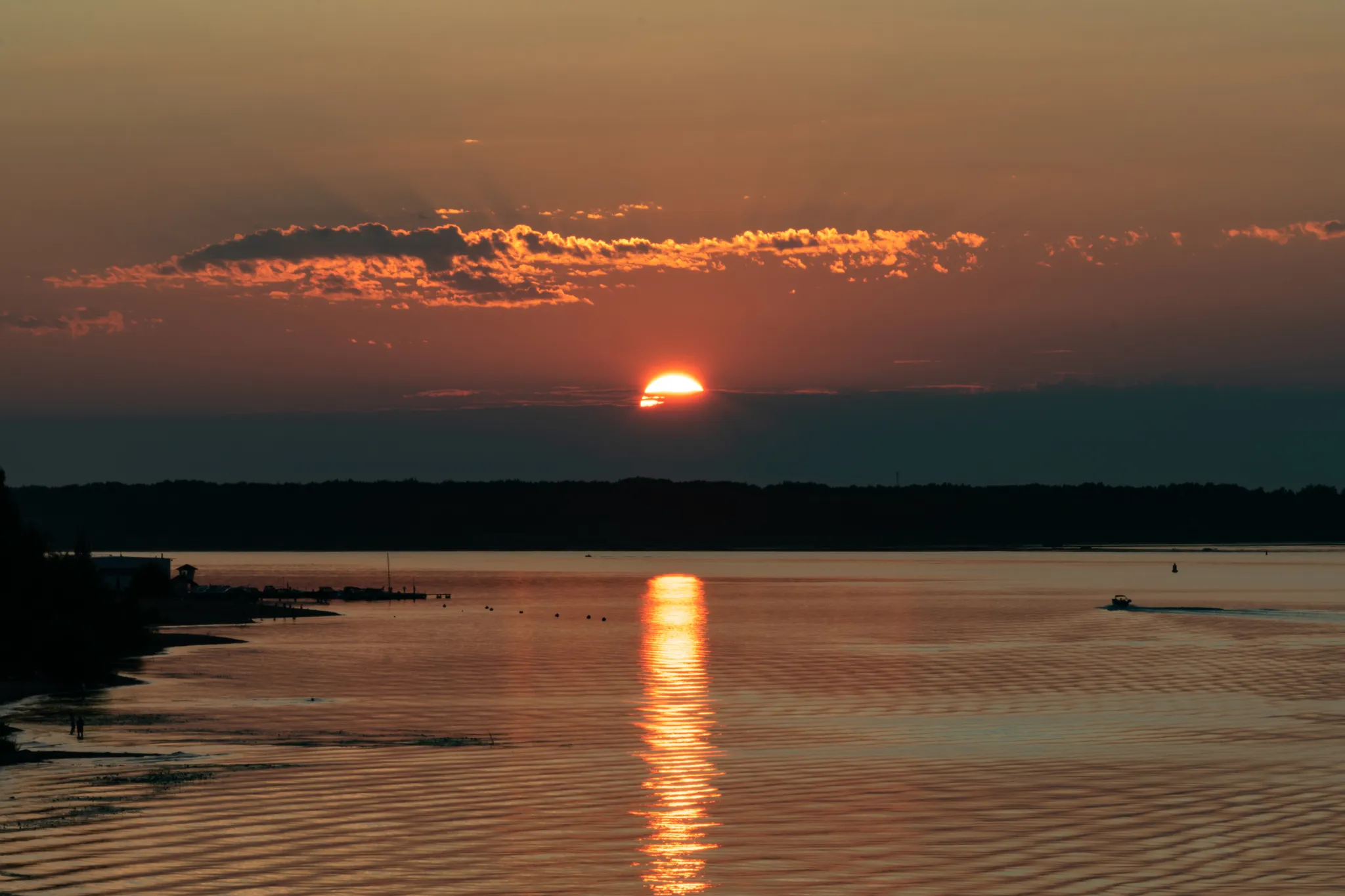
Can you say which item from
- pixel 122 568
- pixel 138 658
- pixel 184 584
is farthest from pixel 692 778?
pixel 184 584

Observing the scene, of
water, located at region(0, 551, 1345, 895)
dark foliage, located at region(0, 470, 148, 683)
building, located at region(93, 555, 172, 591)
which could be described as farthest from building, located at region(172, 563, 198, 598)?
dark foliage, located at region(0, 470, 148, 683)

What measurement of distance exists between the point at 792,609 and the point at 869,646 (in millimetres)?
61244

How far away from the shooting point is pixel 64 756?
4991 centimetres

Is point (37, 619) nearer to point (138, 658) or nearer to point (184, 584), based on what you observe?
point (138, 658)

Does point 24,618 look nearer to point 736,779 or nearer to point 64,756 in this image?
point 64,756

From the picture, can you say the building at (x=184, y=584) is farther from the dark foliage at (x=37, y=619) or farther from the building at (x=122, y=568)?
the dark foliage at (x=37, y=619)

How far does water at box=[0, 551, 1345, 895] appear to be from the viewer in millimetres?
34094

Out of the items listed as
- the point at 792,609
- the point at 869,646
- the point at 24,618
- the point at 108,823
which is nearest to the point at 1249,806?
the point at 108,823

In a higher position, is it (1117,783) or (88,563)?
(88,563)

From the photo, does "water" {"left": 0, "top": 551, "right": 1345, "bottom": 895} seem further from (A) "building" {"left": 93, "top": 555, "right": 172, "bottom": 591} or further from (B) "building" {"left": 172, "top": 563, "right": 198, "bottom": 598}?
(B) "building" {"left": 172, "top": 563, "right": 198, "bottom": 598}

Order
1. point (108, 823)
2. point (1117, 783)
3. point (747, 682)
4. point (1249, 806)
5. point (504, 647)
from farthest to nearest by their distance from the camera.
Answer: point (504, 647)
point (747, 682)
point (1117, 783)
point (1249, 806)
point (108, 823)

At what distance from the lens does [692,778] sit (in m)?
47.8

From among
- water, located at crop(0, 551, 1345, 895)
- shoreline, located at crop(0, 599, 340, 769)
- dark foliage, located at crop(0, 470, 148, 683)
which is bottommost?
water, located at crop(0, 551, 1345, 895)

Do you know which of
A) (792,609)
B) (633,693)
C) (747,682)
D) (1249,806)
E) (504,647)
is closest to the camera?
(1249,806)
